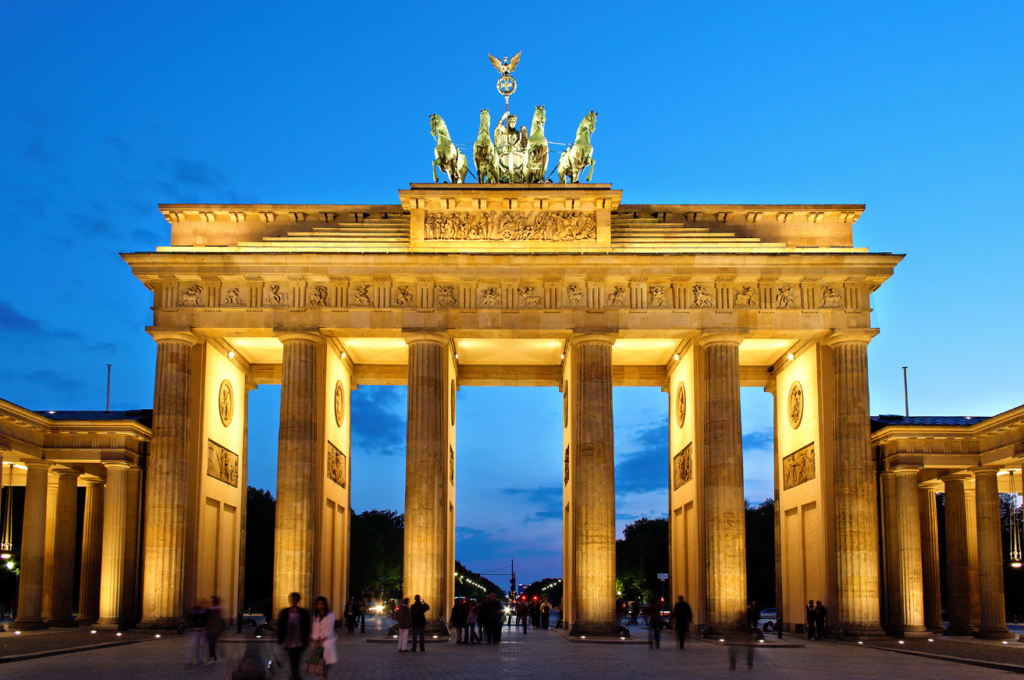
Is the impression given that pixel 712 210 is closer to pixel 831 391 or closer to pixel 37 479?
pixel 831 391

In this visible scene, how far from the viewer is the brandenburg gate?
128 feet

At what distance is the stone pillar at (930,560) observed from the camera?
146 feet

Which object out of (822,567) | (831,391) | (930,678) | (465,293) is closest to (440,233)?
(465,293)

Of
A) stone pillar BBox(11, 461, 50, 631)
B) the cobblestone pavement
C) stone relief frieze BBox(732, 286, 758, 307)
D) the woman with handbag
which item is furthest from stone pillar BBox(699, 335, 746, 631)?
stone pillar BBox(11, 461, 50, 631)

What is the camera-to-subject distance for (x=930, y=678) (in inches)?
889

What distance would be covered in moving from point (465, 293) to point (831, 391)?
1511 centimetres

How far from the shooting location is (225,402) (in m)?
45.3

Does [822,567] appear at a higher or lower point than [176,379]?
lower

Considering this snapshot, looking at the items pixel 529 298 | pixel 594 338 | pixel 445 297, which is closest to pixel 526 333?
pixel 529 298

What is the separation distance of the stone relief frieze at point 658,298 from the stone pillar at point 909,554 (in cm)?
1119

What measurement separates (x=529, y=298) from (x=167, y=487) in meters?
15.6

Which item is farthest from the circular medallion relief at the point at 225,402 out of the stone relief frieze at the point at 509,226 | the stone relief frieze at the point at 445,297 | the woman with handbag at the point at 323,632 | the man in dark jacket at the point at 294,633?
the man in dark jacket at the point at 294,633

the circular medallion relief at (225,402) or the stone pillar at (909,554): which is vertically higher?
the circular medallion relief at (225,402)

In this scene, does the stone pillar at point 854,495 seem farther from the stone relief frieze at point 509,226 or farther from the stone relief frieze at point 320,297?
the stone relief frieze at point 320,297
